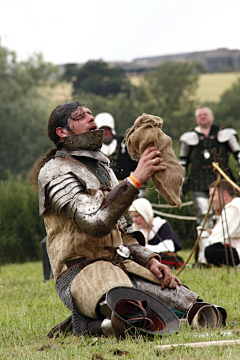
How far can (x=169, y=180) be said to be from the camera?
3127mm

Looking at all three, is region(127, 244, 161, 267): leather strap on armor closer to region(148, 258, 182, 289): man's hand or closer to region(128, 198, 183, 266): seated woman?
region(148, 258, 182, 289): man's hand

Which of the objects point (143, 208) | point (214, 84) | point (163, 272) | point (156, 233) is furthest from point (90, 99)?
point (163, 272)

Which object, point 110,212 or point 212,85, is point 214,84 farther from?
point 110,212

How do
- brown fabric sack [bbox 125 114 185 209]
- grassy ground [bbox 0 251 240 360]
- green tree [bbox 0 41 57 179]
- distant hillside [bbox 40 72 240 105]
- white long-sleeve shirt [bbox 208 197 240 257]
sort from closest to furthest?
grassy ground [bbox 0 251 240 360] < brown fabric sack [bbox 125 114 185 209] < white long-sleeve shirt [bbox 208 197 240 257] < green tree [bbox 0 41 57 179] < distant hillside [bbox 40 72 240 105]

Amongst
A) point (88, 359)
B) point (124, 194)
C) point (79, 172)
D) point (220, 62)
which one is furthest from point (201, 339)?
point (220, 62)

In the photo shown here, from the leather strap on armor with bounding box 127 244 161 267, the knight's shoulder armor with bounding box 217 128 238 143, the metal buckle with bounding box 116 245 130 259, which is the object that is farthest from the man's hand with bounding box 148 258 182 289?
the knight's shoulder armor with bounding box 217 128 238 143

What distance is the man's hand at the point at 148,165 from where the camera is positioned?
3025mm

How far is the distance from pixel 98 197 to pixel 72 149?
0.48 metres

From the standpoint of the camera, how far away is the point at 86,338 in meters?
3.03

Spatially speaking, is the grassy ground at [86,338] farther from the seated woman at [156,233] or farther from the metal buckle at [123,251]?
the seated woman at [156,233]

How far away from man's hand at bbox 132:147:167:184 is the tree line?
32.0 m

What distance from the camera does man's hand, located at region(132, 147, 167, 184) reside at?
303 cm

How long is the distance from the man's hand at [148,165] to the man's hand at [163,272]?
724 mm

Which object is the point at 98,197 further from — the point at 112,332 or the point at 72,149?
the point at 112,332
